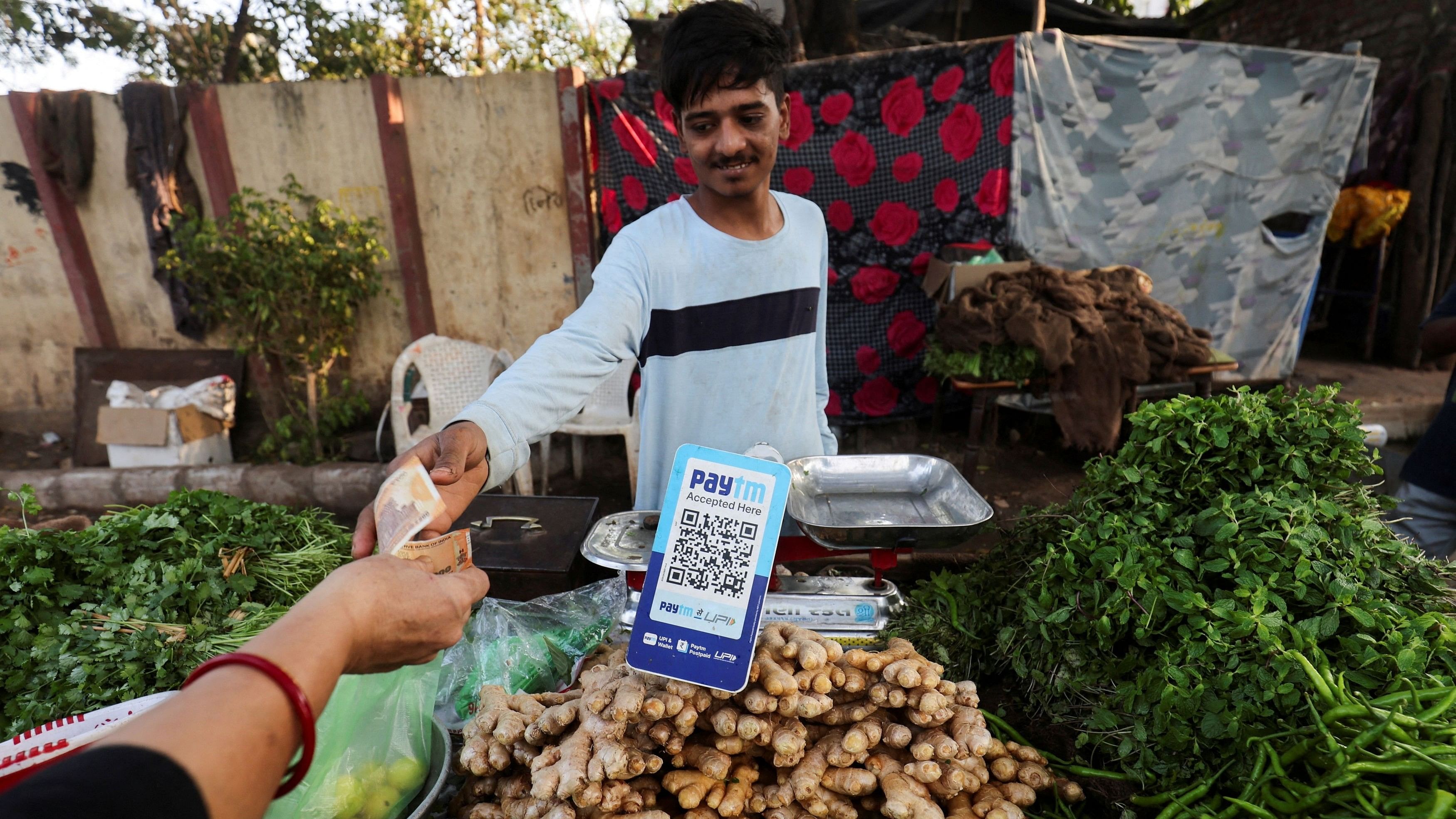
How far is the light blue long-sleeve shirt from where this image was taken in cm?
211

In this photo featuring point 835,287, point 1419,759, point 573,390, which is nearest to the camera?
point 1419,759

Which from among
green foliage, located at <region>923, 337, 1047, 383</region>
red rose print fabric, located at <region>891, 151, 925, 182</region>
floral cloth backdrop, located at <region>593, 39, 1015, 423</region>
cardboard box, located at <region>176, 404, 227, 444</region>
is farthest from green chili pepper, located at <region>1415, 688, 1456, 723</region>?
cardboard box, located at <region>176, 404, 227, 444</region>

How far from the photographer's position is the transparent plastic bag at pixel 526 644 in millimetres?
1935

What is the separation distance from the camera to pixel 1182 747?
4.71ft

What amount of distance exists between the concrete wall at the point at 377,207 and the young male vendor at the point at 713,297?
4476mm

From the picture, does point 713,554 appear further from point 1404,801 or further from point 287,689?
point 1404,801

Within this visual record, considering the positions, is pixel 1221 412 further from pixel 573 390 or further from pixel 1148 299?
pixel 1148 299

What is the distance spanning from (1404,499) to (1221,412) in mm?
1980

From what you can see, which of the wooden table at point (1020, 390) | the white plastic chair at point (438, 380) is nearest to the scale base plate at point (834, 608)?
the wooden table at point (1020, 390)

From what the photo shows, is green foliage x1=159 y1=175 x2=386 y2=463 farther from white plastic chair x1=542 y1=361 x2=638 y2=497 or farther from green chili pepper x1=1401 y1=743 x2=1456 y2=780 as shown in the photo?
green chili pepper x1=1401 y1=743 x2=1456 y2=780

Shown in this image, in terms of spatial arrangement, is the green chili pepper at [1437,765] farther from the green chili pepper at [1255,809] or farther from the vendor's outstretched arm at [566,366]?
the vendor's outstretched arm at [566,366]

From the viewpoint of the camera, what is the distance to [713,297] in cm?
225

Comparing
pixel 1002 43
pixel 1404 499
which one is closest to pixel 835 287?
pixel 1002 43

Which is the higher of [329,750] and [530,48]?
[530,48]
